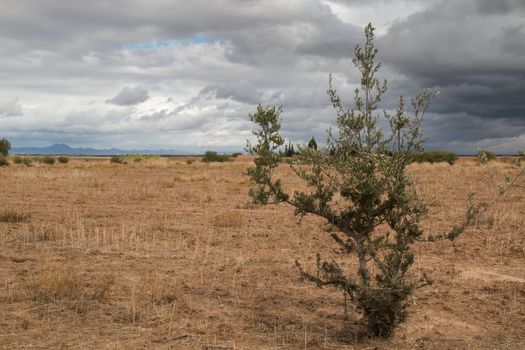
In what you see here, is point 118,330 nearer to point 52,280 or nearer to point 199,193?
point 52,280

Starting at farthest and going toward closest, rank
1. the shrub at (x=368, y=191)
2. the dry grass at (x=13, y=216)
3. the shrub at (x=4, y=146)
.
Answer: the shrub at (x=4, y=146) → the dry grass at (x=13, y=216) → the shrub at (x=368, y=191)

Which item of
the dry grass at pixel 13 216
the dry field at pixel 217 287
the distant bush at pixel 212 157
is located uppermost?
the distant bush at pixel 212 157

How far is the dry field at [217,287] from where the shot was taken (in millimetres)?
6238

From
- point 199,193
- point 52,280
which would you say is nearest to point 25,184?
point 199,193

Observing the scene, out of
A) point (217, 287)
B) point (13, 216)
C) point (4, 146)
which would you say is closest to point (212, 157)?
point (4, 146)

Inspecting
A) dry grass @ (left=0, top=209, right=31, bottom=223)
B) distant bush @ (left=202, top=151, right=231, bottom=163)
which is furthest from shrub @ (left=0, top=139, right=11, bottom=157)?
dry grass @ (left=0, top=209, right=31, bottom=223)

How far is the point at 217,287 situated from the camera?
817 cm

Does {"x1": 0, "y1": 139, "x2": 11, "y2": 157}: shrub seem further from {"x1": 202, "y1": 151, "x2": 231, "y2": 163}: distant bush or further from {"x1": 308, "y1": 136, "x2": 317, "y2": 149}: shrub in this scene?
{"x1": 308, "y1": 136, "x2": 317, "y2": 149}: shrub

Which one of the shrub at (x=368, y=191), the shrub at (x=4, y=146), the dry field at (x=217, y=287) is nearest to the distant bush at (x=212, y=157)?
the shrub at (x=4, y=146)

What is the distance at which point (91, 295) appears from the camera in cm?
745

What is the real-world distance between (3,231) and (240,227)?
5.47 meters

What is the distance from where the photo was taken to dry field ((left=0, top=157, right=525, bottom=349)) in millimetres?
6238

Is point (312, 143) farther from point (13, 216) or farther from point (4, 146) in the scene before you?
point (4, 146)

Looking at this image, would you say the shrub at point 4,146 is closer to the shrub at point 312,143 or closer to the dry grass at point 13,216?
the dry grass at point 13,216
